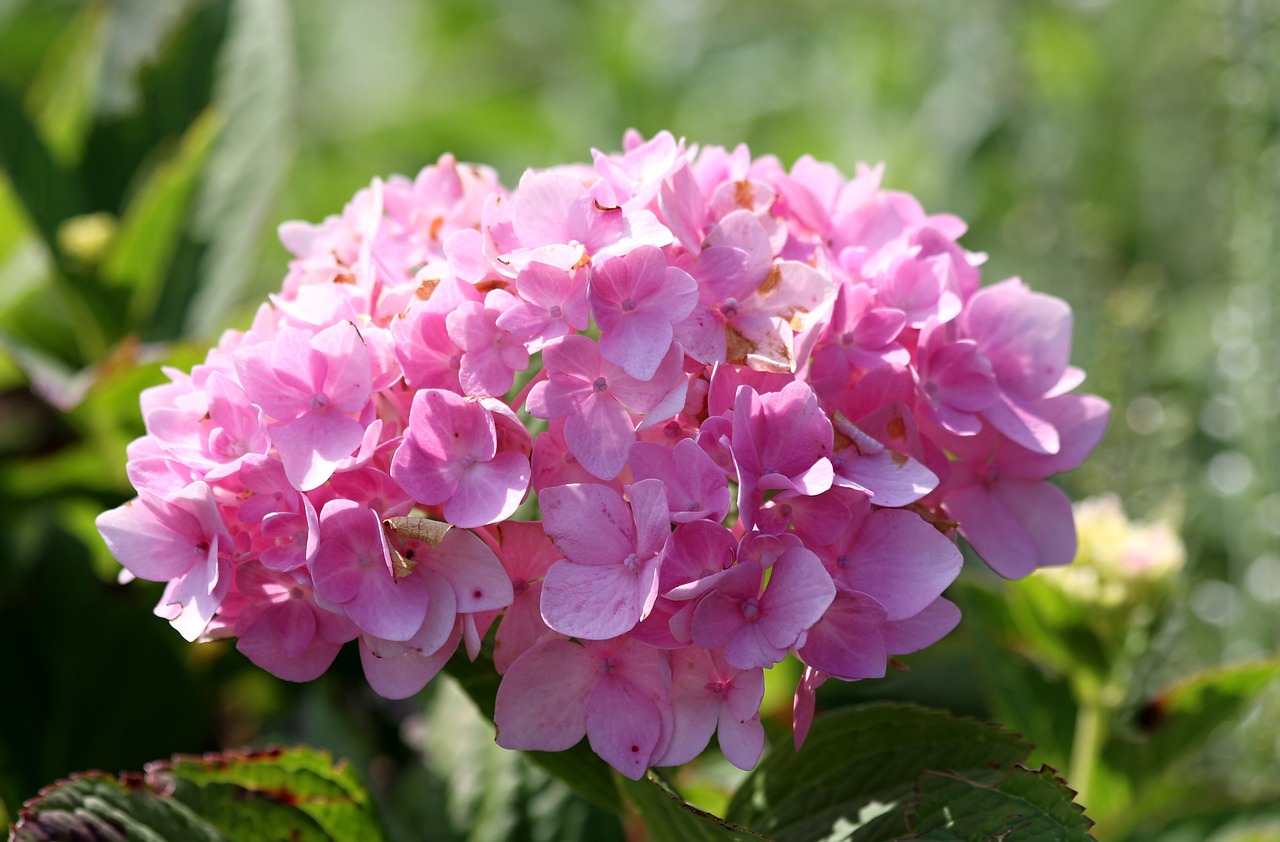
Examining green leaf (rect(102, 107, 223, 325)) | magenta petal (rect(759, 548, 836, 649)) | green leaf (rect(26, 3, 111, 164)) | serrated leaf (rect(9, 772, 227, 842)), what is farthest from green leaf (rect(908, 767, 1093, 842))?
green leaf (rect(26, 3, 111, 164))

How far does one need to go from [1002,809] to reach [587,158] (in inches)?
56.4

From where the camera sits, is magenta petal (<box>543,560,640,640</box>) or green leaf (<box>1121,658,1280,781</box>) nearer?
magenta petal (<box>543,560,640,640</box>)

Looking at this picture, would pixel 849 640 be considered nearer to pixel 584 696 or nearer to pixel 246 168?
pixel 584 696

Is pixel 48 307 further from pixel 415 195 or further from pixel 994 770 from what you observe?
pixel 994 770

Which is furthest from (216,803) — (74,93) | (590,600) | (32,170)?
(74,93)

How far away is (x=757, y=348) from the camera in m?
0.56

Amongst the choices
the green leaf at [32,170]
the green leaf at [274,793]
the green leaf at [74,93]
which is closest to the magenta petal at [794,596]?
the green leaf at [274,793]

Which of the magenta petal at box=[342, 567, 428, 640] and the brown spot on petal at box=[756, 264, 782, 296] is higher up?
the brown spot on petal at box=[756, 264, 782, 296]

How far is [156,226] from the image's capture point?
115 centimetres

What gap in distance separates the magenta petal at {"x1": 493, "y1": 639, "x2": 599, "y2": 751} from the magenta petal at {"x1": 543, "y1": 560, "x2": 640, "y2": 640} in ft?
0.11

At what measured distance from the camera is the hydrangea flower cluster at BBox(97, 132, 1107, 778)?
52 cm

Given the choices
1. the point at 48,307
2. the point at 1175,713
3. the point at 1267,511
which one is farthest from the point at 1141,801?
the point at 48,307

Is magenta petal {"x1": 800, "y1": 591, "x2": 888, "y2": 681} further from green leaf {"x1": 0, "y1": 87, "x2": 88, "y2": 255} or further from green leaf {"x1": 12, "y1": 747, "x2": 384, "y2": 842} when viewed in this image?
green leaf {"x1": 0, "y1": 87, "x2": 88, "y2": 255}

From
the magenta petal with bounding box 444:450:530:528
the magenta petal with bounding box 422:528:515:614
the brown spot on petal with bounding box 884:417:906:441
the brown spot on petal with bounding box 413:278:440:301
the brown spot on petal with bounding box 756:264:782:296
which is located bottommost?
the magenta petal with bounding box 422:528:515:614
